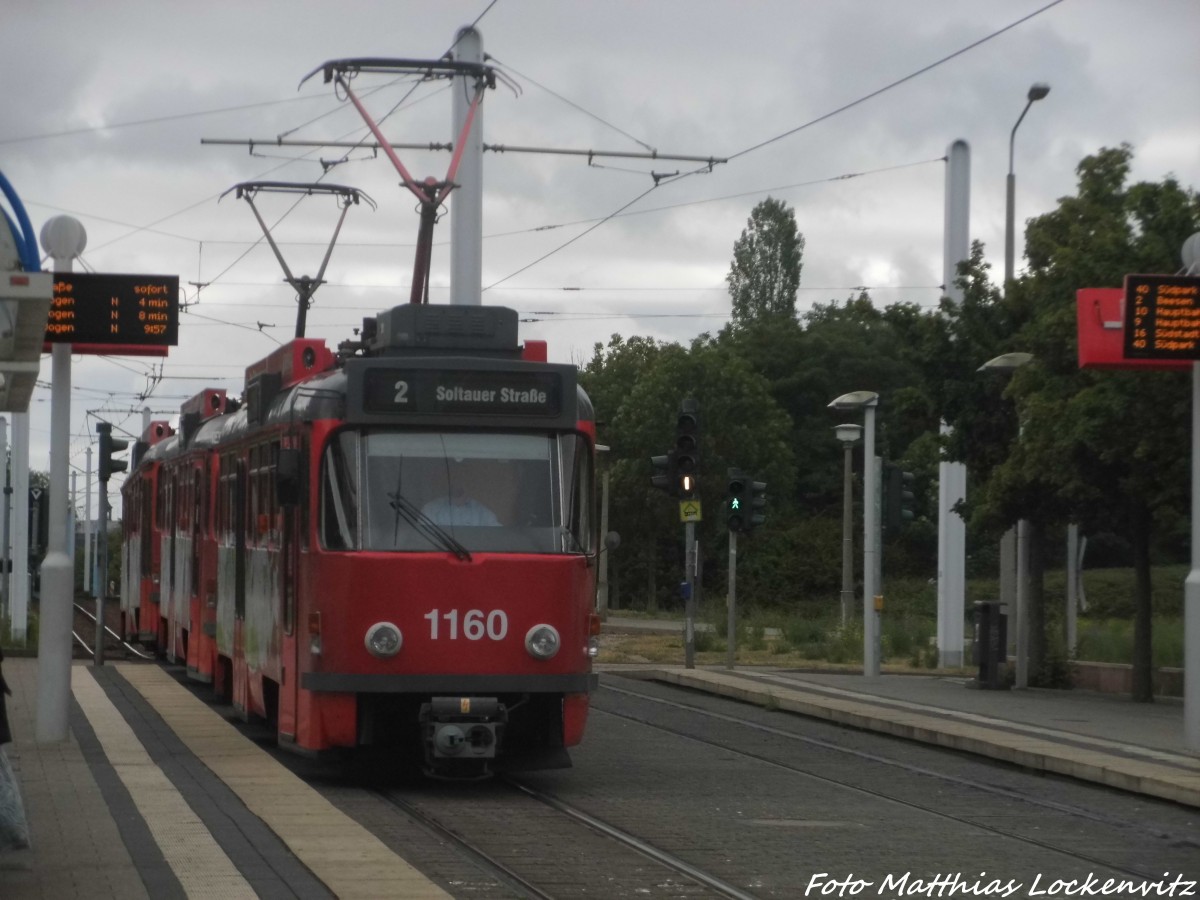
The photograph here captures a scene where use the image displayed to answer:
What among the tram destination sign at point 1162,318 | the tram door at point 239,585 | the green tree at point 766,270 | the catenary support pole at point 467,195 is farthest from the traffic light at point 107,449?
the green tree at point 766,270

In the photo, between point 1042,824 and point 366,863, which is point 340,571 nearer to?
point 366,863

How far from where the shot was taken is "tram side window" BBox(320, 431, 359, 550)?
14.0 meters

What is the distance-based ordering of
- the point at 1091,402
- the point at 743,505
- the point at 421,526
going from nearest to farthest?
the point at 421,526, the point at 1091,402, the point at 743,505

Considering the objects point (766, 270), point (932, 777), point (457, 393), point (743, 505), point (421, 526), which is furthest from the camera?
point (766, 270)

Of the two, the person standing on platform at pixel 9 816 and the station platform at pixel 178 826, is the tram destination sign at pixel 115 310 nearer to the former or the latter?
the station platform at pixel 178 826

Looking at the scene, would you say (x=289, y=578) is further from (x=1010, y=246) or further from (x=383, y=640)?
(x=1010, y=246)

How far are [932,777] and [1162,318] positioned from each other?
4.75 metres

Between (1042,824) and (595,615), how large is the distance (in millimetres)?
3639

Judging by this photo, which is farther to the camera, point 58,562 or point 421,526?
point 58,562

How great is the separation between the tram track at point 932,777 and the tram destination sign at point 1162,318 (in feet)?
14.0

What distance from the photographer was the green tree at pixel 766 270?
98.1m

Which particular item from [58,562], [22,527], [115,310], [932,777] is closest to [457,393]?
[115,310]

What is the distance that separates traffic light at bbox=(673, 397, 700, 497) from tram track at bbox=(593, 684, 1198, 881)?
23.1ft

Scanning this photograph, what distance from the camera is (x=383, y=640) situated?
13695mm
